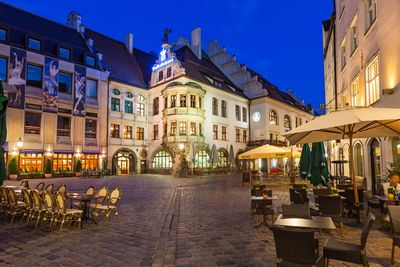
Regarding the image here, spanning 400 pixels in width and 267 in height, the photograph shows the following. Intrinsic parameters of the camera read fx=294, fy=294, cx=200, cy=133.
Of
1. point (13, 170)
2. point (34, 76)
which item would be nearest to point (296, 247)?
point (13, 170)

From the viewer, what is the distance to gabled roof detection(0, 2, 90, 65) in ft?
98.0

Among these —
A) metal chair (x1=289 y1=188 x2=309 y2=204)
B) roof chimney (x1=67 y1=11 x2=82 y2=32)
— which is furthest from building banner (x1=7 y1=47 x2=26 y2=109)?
metal chair (x1=289 y1=188 x2=309 y2=204)

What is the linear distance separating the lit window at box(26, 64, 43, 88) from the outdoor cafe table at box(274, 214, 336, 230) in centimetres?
3166

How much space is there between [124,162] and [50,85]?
41.4ft

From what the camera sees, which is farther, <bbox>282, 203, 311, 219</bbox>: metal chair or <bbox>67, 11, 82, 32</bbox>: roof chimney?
<bbox>67, 11, 82, 32</bbox>: roof chimney

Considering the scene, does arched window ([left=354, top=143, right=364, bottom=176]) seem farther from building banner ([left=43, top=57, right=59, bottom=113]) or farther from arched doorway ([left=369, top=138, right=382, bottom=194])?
building banner ([left=43, top=57, right=59, bottom=113])

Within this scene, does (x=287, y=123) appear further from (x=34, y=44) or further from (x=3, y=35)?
→ (x=3, y=35)

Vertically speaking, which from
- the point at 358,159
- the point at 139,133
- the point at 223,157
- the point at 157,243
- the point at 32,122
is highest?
the point at 32,122

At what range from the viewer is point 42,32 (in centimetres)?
3288

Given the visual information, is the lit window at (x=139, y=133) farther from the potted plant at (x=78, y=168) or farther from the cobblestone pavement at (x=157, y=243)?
the cobblestone pavement at (x=157, y=243)

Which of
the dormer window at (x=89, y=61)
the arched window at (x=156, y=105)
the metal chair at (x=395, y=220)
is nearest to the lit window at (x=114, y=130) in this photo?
the arched window at (x=156, y=105)

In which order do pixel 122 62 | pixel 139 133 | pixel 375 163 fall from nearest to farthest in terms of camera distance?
pixel 375 163, pixel 139 133, pixel 122 62

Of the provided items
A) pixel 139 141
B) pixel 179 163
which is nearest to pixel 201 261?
pixel 179 163

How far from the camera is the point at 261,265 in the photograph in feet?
15.9
